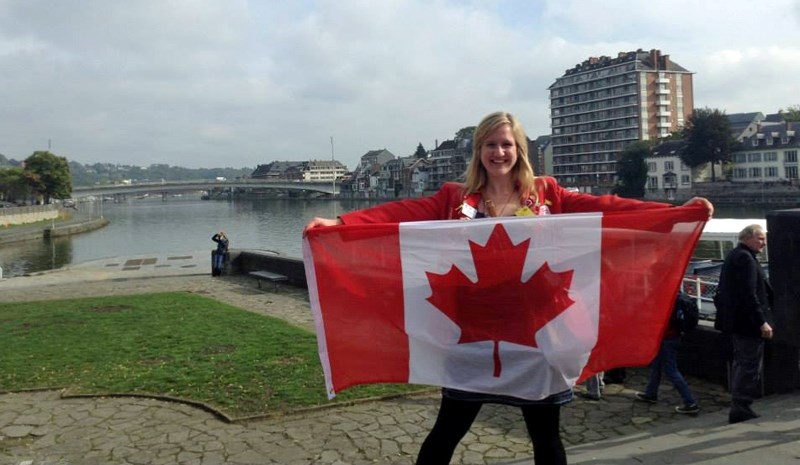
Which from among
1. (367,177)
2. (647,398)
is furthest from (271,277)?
(367,177)

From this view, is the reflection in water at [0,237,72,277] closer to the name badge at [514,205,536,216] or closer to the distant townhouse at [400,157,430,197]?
the name badge at [514,205,536,216]

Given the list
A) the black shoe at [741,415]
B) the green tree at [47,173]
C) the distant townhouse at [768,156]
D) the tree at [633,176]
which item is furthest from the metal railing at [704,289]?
the green tree at [47,173]

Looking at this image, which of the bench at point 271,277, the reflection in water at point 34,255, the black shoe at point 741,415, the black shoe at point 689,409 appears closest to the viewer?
the black shoe at point 741,415

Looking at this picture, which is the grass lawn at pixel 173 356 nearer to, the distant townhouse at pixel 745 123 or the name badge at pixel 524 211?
the name badge at pixel 524 211

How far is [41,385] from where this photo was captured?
25.6ft

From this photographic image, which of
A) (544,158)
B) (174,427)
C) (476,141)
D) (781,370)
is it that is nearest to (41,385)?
(174,427)

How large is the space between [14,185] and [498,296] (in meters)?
104

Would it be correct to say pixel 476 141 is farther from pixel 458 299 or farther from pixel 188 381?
pixel 188 381

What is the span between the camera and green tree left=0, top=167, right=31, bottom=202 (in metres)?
92.5

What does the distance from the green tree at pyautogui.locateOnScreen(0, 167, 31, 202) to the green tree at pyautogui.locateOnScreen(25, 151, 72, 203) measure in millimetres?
861

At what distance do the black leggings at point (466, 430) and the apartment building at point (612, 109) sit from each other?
108006 millimetres

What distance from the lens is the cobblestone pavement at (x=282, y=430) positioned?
5.44 m

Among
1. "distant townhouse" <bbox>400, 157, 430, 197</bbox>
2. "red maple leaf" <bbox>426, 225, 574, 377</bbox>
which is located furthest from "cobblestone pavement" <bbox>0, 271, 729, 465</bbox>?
"distant townhouse" <bbox>400, 157, 430, 197</bbox>

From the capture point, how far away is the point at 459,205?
3582 mm
